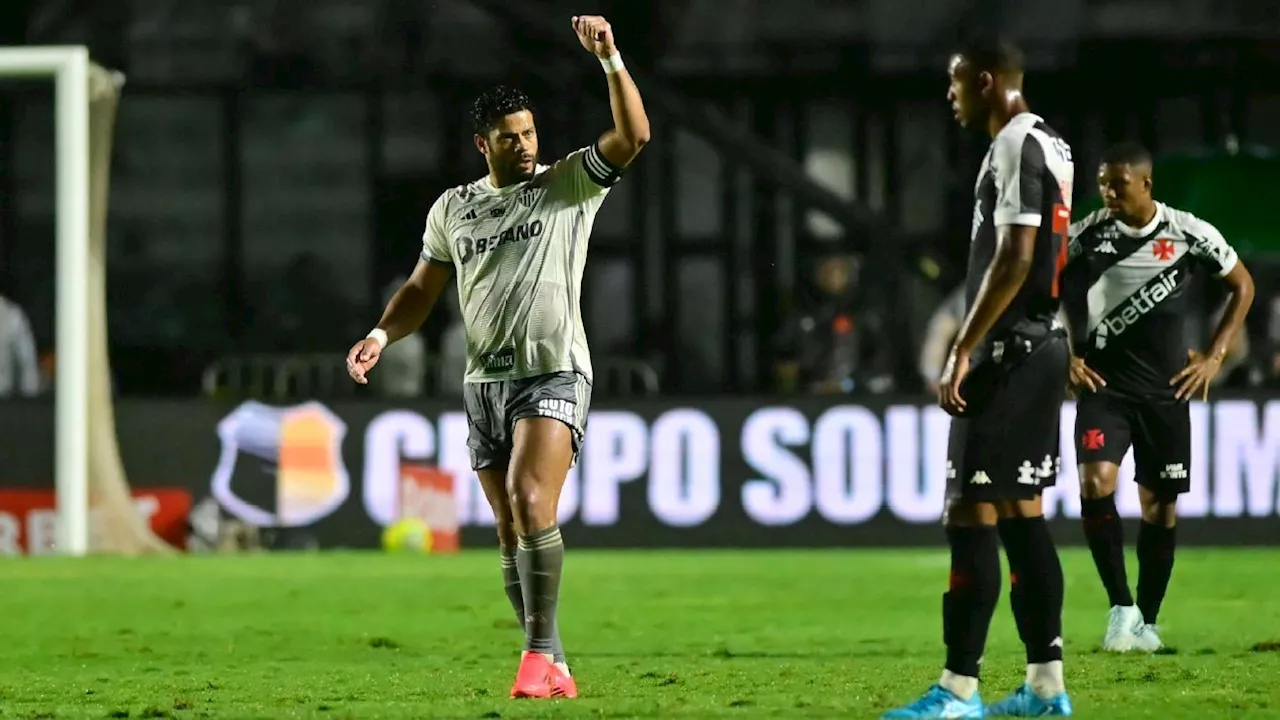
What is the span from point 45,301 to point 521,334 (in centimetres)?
1704

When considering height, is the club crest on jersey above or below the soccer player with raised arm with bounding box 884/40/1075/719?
above

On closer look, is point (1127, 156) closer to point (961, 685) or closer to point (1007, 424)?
point (1007, 424)

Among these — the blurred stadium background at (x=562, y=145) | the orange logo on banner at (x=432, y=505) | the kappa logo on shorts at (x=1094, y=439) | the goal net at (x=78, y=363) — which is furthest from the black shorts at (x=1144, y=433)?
the blurred stadium background at (x=562, y=145)

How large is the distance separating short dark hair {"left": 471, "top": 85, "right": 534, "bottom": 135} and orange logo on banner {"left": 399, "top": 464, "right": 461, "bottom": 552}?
31.3ft

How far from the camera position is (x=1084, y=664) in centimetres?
878

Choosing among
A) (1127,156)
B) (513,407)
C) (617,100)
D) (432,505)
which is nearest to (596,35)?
(617,100)

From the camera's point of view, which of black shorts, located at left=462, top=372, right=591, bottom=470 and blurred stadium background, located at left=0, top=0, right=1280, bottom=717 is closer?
black shorts, located at left=462, top=372, right=591, bottom=470

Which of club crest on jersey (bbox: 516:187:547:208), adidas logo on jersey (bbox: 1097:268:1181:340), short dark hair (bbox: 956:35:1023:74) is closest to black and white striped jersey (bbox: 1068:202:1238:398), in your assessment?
adidas logo on jersey (bbox: 1097:268:1181:340)

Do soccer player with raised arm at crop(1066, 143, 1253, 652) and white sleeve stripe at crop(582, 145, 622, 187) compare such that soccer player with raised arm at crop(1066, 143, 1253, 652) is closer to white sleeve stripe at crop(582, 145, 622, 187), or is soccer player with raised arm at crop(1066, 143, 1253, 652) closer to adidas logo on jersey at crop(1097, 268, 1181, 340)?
adidas logo on jersey at crop(1097, 268, 1181, 340)

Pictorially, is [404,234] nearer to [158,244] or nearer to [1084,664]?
[158,244]

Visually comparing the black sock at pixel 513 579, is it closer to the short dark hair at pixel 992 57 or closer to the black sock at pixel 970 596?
the black sock at pixel 970 596

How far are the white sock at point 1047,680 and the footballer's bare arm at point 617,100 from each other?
220 cm

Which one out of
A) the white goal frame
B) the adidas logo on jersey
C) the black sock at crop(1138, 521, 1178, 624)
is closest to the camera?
the black sock at crop(1138, 521, 1178, 624)

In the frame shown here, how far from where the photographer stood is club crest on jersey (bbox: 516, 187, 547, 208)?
8.09m
